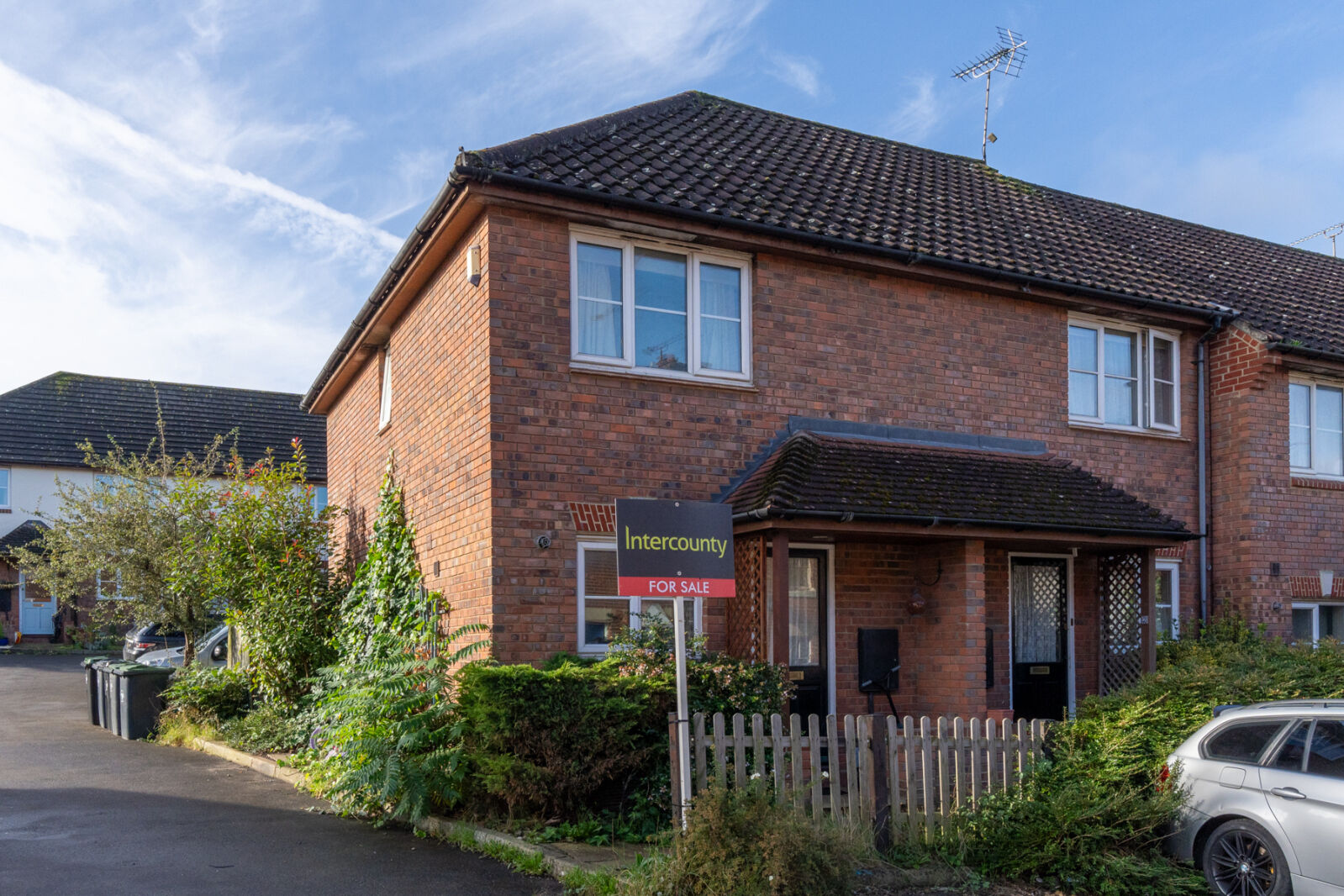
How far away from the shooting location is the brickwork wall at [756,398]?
10.1 metres

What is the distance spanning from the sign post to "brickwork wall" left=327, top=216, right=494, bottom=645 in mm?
3071

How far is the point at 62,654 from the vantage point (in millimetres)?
31047

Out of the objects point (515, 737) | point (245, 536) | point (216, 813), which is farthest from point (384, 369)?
point (515, 737)

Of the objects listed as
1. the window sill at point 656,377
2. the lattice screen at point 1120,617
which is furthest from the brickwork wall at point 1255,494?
the window sill at point 656,377

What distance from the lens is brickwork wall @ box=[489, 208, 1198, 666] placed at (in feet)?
33.1

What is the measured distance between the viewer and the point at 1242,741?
7.45 metres

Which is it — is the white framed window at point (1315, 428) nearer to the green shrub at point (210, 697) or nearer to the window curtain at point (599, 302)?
the window curtain at point (599, 302)

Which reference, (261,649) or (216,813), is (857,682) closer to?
(216,813)

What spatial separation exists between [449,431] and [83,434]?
29254 mm

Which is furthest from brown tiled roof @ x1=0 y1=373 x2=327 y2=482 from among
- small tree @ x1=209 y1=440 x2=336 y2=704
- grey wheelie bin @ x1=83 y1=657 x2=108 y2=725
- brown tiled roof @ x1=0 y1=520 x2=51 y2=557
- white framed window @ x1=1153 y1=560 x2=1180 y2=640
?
white framed window @ x1=1153 y1=560 x2=1180 y2=640

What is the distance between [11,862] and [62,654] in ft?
87.5

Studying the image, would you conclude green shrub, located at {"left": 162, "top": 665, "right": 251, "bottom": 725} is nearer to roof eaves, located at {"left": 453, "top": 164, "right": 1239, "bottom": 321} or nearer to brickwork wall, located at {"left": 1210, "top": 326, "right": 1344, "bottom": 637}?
roof eaves, located at {"left": 453, "top": 164, "right": 1239, "bottom": 321}

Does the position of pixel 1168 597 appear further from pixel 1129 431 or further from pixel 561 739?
pixel 561 739

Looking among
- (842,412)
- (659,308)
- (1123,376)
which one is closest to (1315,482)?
(1123,376)
